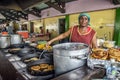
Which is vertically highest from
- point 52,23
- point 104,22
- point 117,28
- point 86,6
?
point 86,6

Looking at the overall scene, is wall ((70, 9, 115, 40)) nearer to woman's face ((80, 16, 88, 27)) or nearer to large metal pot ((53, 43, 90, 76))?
woman's face ((80, 16, 88, 27))

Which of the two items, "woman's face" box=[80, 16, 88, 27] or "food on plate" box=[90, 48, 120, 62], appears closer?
"food on plate" box=[90, 48, 120, 62]

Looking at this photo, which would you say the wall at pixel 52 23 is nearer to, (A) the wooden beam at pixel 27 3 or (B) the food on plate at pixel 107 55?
(A) the wooden beam at pixel 27 3

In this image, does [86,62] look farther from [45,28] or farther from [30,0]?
[45,28]

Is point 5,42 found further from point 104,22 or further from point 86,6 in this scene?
point 86,6

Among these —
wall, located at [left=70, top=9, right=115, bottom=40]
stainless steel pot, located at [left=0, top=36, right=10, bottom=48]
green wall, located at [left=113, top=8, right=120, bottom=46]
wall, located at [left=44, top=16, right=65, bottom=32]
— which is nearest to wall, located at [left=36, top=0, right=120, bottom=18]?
wall, located at [left=70, top=9, right=115, bottom=40]

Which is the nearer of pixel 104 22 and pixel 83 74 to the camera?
pixel 83 74

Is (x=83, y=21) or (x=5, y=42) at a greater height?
Answer: (x=83, y=21)

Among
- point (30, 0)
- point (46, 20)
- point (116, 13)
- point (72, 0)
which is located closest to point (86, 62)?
point (30, 0)

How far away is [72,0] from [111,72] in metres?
5.65

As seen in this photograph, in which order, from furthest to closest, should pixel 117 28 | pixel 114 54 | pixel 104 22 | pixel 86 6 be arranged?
pixel 86 6
pixel 104 22
pixel 117 28
pixel 114 54

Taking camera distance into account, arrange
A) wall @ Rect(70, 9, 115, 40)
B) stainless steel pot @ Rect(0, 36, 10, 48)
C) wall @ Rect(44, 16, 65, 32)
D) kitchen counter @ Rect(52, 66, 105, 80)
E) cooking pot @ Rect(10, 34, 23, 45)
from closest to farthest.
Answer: kitchen counter @ Rect(52, 66, 105, 80), stainless steel pot @ Rect(0, 36, 10, 48), cooking pot @ Rect(10, 34, 23, 45), wall @ Rect(70, 9, 115, 40), wall @ Rect(44, 16, 65, 32)

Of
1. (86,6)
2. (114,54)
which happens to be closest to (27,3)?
(114,54)

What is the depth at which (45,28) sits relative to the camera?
9352 millimetres
